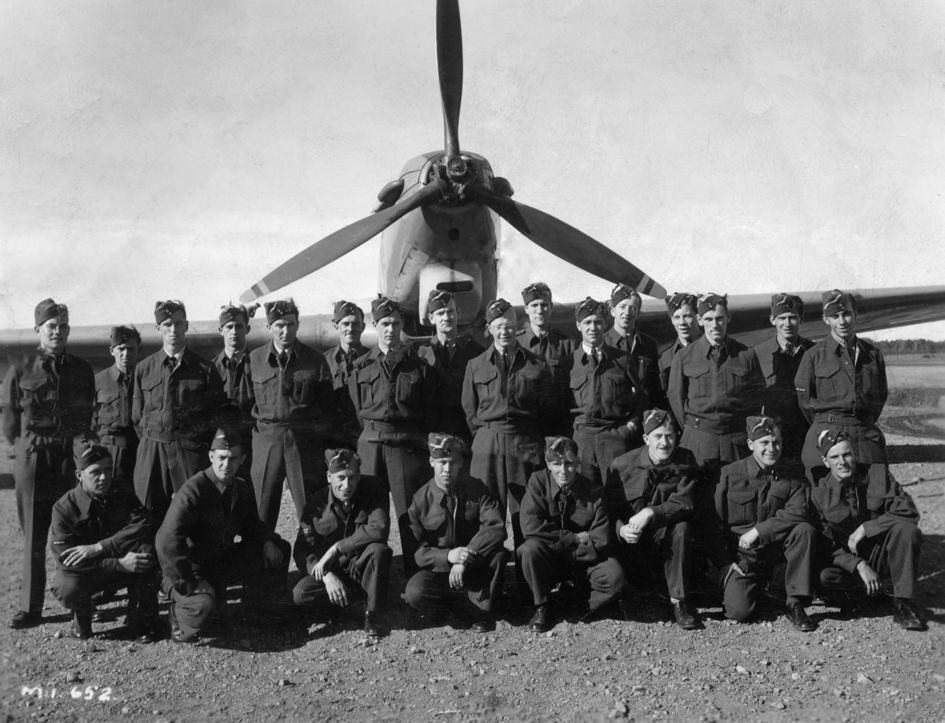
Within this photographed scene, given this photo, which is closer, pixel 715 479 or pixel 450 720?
pixel 450 720

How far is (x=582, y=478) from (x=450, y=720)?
165 centimetres

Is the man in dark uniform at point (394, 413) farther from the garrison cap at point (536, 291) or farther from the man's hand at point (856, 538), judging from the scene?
the man's hand at point (856, 538)

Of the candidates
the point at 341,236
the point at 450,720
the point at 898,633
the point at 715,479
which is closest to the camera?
the point at 450,720

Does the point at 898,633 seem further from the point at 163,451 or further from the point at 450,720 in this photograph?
the point at 163,451

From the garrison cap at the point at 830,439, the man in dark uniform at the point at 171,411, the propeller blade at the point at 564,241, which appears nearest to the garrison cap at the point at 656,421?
the garrison cap at the point at 830,439

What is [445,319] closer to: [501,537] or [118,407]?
[501,537]

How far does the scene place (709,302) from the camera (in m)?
5.08

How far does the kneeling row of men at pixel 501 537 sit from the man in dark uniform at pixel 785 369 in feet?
1.82

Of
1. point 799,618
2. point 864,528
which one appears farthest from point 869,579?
point 799,618

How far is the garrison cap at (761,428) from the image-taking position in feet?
14.6

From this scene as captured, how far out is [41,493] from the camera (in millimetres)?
4473

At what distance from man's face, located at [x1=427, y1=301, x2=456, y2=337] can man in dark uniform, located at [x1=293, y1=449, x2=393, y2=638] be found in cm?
132

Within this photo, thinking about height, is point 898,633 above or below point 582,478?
below

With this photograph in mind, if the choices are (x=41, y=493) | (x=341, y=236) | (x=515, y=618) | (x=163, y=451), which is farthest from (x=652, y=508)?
(x=341, y=236)
